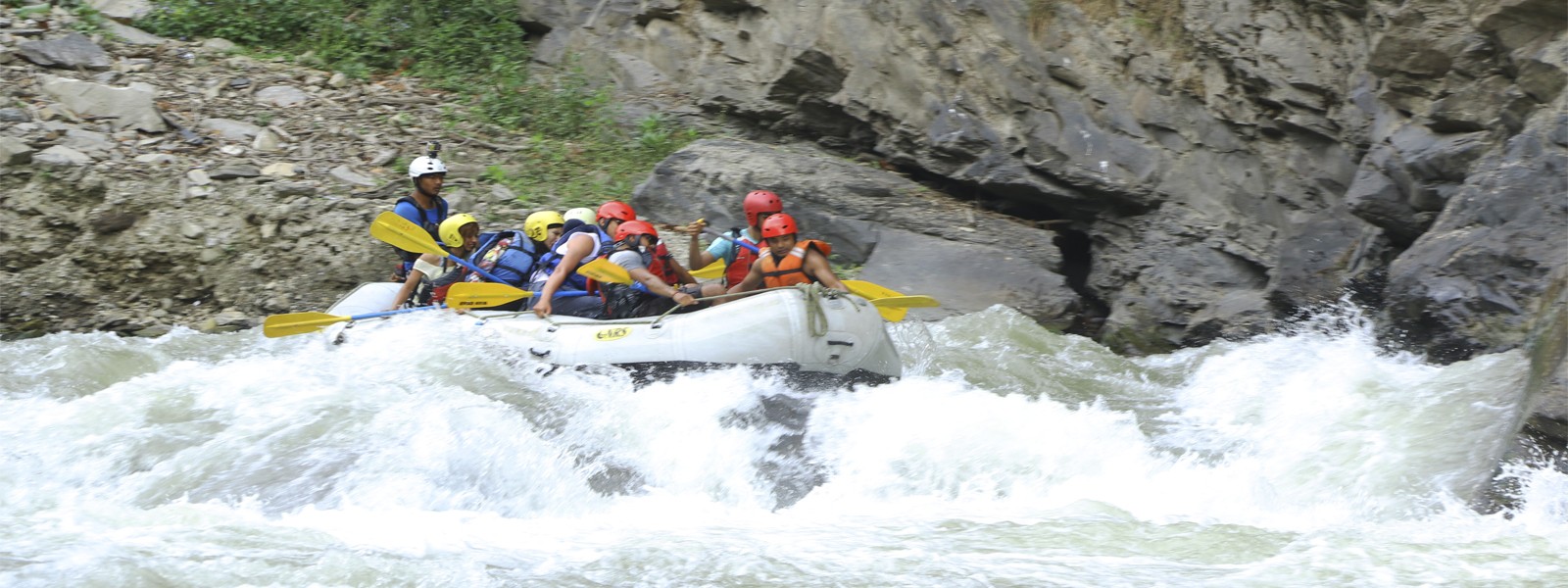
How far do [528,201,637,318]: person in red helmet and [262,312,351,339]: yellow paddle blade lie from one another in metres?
1.11

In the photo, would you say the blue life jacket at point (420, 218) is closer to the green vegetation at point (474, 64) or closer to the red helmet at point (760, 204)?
the red helmet at point (760, 204)

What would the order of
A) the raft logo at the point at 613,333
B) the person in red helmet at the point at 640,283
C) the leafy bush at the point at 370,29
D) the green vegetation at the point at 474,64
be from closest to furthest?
1. the raft logo at the point at 613,333
2. the person in red helmet at the point at 640,283
3. the green vegetation at the point at 474,64
4. the leafy bush at the point at 370,29

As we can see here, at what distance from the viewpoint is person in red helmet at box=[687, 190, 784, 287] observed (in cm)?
704

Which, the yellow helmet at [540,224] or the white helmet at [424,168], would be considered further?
the white helmet at [424,168]

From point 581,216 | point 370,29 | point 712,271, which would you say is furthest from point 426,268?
point 370,29

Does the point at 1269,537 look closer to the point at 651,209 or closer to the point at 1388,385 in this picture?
the point at 1388,385

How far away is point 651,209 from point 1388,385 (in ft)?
17.2

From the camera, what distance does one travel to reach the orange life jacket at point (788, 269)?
6574mm

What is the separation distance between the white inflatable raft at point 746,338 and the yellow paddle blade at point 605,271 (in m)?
0.21

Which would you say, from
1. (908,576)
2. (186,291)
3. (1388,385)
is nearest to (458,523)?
(908,576)

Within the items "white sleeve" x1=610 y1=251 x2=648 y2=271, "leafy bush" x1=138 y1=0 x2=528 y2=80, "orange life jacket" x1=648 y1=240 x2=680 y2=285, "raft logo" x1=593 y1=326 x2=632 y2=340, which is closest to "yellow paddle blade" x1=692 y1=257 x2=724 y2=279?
"orange life jacket" x1=648 y1=240 x2=680 y2=285

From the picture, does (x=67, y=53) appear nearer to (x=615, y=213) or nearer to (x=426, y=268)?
(x=426, y=268)

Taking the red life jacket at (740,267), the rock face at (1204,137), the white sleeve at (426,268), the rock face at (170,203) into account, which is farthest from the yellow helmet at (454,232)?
the rock face at (1204,137)

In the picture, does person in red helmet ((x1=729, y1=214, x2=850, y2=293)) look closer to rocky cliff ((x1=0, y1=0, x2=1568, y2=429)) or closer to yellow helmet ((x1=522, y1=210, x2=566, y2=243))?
yellow helmet ((x1=522, y1=210, x2=566, y2=243))
